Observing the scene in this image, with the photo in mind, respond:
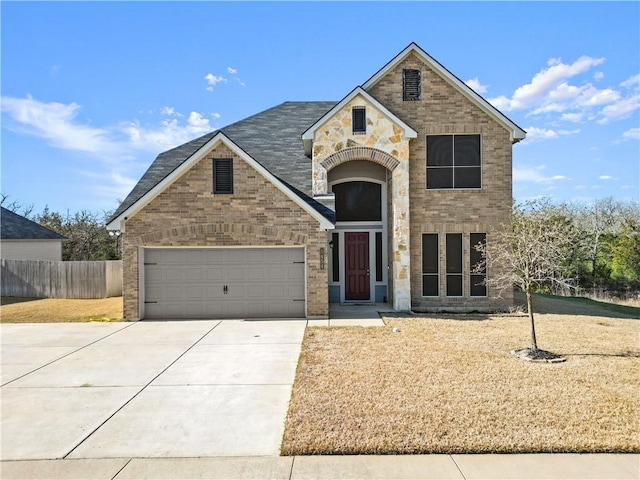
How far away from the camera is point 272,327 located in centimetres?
1111

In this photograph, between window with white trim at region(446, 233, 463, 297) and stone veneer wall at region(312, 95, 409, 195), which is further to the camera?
window with white trim at region(446, 233, 463, 297)

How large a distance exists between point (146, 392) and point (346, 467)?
379 centimetres

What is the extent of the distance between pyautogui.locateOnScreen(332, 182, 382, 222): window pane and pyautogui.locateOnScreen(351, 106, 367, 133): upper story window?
2.45 meters

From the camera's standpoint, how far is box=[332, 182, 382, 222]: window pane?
15.0 m

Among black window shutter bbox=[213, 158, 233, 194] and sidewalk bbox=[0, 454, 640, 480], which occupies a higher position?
black window shutter bbox=[213, 158, 233, 194]

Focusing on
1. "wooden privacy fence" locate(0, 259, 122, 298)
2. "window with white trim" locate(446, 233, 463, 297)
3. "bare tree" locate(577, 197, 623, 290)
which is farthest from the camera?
"bare tree" locate(577, 197, 623, 290)

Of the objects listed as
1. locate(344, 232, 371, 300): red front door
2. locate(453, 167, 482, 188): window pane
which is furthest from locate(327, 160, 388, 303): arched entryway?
locate(453, 167, 482, 188): window pane

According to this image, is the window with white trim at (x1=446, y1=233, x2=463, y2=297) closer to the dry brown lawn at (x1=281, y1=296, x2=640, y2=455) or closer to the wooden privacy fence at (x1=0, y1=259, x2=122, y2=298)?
the dry brown lawn at (x1=281, y1=296, x2=640, y2=455)

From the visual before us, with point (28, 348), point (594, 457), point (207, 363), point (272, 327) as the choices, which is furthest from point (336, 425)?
point (28, 348)

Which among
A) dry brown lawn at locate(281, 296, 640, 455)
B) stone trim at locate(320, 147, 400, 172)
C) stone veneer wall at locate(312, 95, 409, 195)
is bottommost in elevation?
dry brown lawn at locate(281, 296, 640, 455)

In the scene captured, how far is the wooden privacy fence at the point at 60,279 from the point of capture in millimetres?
18062

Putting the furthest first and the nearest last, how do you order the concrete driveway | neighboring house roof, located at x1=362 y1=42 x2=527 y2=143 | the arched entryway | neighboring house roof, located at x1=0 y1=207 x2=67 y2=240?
neighboring house roof, located at x1=0 y1=207 x2=67 y2=240
the arched entryway
neighboring house roof, located at x1=362 y1=42 x2=527 y2=143
the concrete driveway

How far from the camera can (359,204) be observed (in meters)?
15.0

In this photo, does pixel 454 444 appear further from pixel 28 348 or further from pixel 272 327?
pixel 28 348
